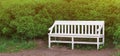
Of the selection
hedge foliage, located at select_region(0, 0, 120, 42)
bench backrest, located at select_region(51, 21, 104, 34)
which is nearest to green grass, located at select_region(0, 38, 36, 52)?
hedge foliage, located at select_region(0, 0, 120, 42)

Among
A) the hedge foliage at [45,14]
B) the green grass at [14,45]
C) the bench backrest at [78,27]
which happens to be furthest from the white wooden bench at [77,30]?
the green grass at [14,45]

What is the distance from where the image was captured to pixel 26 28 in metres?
12.6

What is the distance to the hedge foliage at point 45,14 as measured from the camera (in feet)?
41.4

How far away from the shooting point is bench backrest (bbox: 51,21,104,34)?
12.2 metres

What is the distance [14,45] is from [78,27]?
2.09 metres

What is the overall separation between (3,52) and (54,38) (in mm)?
1830

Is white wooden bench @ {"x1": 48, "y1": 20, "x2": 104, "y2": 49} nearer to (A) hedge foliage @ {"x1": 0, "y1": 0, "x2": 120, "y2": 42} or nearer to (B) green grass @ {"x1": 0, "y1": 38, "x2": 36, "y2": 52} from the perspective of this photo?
(A) hedge foliage @ {"x1": 0, "y1": 0, "x2": 120, "y2": 42}

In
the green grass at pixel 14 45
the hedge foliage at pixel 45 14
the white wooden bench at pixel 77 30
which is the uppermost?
→ the hedge foliage at pixel 45 14

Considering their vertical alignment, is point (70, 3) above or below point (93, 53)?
above

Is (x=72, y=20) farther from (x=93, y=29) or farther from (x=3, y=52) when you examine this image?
(x=3, y=52)

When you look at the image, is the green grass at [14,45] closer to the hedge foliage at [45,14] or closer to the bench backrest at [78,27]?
the hedge foliage at [45,14]

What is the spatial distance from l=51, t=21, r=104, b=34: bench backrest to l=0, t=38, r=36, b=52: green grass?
890mm

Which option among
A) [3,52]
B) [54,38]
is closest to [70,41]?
[54,38]

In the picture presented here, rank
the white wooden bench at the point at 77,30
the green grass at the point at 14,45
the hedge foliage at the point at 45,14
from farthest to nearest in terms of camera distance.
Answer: the hedge foliage at the point at 45,14 → the green grass at the point at 14,45 → the white wooden bench at the point at 77,30
